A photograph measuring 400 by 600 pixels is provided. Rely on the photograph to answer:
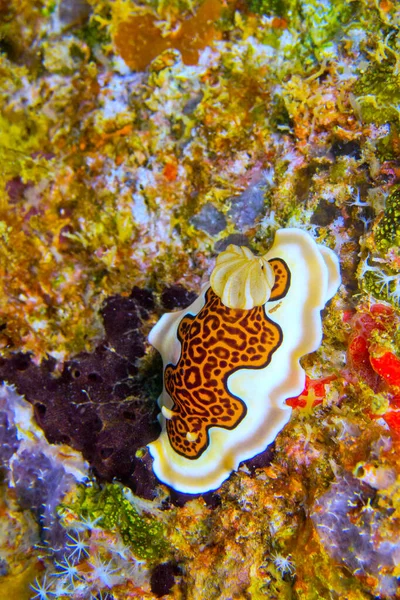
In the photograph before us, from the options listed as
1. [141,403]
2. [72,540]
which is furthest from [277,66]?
[72,540]

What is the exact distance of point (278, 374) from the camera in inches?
125

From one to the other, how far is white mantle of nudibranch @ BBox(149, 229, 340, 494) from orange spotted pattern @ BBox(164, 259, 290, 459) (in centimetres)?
6

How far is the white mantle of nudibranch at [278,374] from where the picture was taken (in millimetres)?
3158

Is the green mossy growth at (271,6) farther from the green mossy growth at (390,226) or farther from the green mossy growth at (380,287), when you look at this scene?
the green mossy growth at (380,287)

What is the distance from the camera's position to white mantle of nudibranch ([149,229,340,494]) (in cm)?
316

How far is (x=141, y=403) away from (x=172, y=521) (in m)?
1.06

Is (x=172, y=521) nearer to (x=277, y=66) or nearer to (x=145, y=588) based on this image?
(x=145, y=588)

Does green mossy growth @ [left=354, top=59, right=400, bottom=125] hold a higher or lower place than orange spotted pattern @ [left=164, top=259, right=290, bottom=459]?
higher

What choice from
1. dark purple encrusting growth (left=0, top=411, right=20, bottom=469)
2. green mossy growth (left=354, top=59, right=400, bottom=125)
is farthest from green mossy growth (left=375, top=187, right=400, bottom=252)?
dark purple encrusting growth (left=0, top=411, right=20, bottom=469)

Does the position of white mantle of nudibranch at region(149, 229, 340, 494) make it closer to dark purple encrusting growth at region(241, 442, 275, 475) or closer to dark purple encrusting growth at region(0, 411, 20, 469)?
dark purple encrusting growth at region(241, 442, 275, 475)

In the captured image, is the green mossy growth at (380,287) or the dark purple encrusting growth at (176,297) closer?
the green mossy growth at (380,287)

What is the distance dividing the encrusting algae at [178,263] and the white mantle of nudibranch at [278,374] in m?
0.10

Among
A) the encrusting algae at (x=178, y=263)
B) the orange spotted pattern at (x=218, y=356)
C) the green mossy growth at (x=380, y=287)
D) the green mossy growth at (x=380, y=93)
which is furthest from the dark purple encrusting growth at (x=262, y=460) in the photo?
the green mossy growth at (x=380, y=93)

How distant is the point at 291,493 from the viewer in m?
3.13
